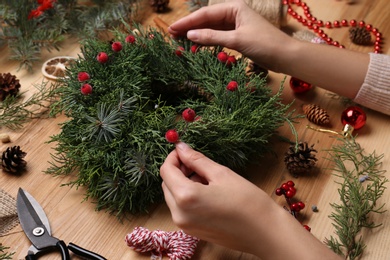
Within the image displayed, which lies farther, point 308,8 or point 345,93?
point 308,8

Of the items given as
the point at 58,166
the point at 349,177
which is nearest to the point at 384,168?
the point at 349,177

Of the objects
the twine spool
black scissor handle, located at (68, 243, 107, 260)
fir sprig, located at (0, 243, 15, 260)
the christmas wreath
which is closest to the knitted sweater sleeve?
the christmas wreath

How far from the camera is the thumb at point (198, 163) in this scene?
0.85 meters

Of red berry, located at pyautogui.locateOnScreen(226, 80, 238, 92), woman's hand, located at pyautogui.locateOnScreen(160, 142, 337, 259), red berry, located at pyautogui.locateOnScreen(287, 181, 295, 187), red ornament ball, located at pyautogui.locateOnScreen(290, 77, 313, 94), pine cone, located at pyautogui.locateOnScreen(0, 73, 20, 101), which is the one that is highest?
red berry, located at pyautogui.locateOnScreen(226, 80, 238, 92)

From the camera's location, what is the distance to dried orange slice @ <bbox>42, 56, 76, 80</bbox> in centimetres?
129

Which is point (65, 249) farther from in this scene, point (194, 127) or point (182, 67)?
point (182, 67)

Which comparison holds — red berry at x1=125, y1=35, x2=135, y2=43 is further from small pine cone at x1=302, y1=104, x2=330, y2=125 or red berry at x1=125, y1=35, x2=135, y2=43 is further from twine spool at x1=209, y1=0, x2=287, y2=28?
small pine cone at x1=302, y1=104, x2=330, y2=125

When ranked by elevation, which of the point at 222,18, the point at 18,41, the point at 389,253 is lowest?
the point at 389,253

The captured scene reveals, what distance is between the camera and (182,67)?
1094 mm

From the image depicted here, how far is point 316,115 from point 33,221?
653 millimetres

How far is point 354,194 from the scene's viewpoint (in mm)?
977

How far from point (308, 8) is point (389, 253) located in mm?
788

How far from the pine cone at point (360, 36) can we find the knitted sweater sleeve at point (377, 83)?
23cm

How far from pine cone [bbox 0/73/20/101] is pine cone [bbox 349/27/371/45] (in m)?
0.88
